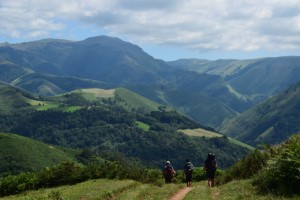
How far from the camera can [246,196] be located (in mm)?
26297

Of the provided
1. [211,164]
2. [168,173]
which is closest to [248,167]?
[211,164]

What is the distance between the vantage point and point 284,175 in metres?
25.3

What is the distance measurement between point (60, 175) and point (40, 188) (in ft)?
9.05

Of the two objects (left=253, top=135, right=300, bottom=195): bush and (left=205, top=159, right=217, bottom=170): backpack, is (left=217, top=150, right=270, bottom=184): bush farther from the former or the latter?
(left=253, top=135, right=300, bottom=195): bush

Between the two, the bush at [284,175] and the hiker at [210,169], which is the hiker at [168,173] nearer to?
the hiker at [210,169]

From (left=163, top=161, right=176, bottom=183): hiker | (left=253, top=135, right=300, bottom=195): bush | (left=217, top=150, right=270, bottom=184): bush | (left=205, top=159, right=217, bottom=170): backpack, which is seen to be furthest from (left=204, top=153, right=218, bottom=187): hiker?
(left=253, top=135, right=300, bottom=195): bush

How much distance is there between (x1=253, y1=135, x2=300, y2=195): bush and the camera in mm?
24875

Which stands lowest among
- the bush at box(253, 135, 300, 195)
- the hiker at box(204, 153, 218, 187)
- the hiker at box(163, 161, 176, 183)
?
the hiker at box(163, 161, 176, 183)

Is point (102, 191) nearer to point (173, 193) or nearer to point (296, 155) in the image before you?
point (173, 193)

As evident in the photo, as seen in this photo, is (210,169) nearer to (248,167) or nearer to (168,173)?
(248,167)

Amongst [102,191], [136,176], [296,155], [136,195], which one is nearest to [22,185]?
[136,176]

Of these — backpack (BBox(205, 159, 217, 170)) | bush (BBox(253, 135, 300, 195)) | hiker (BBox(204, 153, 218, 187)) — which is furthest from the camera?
backpack (BBox(205, 159, 217, 170))

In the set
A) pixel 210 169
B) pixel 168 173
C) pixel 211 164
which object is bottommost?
pixel 168 173

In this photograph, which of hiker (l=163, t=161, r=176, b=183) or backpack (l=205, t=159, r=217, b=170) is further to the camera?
hiker (l=163, t=161, r=176, b=183)
